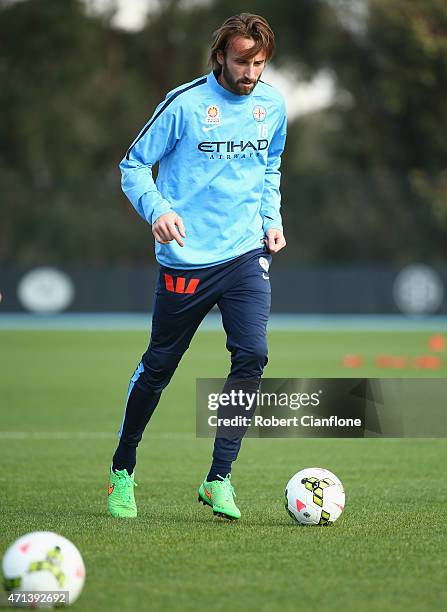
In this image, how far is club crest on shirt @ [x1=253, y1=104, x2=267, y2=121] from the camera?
573 centimetres

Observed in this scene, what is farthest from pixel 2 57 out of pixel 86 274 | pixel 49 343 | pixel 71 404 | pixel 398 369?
pixel 71 404

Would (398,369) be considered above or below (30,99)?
below

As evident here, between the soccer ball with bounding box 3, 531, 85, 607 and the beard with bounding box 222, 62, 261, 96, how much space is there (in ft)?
8.21

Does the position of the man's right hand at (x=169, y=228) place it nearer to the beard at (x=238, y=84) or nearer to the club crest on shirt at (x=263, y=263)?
the club crest on shirt at (x=263, y=263)

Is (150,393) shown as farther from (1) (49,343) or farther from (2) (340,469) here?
(1) (49,343)

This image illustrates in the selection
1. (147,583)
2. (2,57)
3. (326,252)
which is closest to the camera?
(147,583)

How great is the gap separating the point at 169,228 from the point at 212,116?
0.63 metres

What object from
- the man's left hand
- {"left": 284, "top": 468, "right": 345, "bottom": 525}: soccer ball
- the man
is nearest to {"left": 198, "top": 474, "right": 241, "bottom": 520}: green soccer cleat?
the man

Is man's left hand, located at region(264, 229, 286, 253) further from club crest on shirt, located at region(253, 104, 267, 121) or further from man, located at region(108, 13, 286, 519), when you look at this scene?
club crest on shirt, located at region(253, 104, 267, 121)

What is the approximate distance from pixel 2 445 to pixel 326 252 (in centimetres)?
2652

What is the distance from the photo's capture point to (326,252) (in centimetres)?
3500

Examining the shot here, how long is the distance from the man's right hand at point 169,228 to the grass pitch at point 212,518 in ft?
4.39

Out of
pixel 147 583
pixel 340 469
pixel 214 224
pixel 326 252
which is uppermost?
pixel 326 252

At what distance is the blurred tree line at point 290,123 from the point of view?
33844 millimetres
